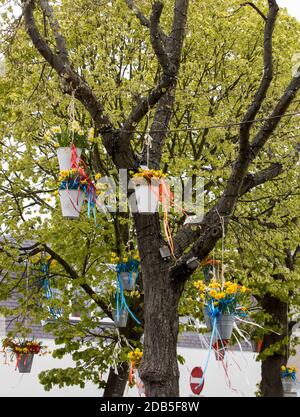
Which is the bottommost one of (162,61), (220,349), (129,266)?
(220,349)

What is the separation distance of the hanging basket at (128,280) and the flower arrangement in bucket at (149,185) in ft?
9.87

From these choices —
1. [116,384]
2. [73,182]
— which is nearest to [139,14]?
[73,182]

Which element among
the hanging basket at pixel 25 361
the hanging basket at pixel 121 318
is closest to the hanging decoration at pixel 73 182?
the hanging basket at pixel 121 318

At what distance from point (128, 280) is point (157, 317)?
2.99 metres

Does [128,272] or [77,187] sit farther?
[128,272]

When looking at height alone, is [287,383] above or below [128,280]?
below

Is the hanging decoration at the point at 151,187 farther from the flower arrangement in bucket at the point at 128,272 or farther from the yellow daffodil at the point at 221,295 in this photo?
the flower arrangement in bucket at the point at 128,272

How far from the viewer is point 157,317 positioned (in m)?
10.2

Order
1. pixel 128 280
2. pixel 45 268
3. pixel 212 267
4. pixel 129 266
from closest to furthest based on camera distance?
pixel 212 267
pixel 129 266
pixel 128 280
pixel 45 268

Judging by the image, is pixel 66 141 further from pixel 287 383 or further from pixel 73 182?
pixel 287 383

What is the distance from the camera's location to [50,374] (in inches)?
672

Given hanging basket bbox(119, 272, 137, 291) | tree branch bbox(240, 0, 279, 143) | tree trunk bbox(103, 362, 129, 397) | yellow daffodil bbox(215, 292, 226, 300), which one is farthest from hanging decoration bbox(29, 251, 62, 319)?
tree branch bbox(240, 0, 279, 143)

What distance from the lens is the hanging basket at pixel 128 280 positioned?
13.1 meters

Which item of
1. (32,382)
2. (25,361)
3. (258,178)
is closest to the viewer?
(258,178)
